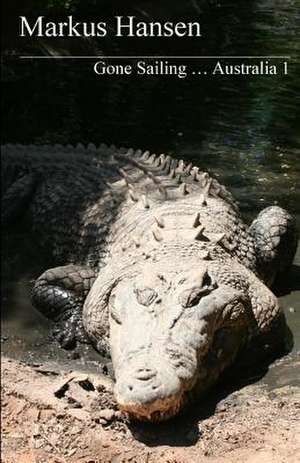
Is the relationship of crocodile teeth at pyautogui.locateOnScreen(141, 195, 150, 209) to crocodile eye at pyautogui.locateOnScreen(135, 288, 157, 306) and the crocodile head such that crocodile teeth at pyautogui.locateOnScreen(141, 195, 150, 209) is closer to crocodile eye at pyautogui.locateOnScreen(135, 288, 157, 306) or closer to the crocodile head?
the crocodile head

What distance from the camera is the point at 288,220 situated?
6.12 meters

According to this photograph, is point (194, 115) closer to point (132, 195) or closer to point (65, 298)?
point (132, 195)

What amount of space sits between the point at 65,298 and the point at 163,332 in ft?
5.10

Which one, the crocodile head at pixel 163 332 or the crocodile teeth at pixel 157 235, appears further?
the crocodile teeth at pixel 157 235

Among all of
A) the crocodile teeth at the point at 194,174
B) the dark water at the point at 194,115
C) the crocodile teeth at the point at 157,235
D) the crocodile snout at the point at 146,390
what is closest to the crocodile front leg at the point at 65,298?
the crocodile teeth at the point at 157,235

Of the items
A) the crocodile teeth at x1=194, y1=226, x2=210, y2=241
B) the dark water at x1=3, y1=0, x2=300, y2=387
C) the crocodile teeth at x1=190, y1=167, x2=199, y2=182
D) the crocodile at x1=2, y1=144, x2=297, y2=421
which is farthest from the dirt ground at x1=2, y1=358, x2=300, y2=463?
the dark water at x1=3, y1=0, x2=300, y2=387

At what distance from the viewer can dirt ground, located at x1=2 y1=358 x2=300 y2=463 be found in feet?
12.5

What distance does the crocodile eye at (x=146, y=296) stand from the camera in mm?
4414

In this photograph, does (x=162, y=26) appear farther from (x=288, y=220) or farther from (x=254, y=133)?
(x=288, y=220)

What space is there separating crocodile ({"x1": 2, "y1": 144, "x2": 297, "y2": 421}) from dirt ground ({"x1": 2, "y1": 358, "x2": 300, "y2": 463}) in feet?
0.51

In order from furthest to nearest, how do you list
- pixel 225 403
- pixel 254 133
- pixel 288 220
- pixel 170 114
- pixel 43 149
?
pixel 170 114 → pixel 254 133 → pixel 43 149 → pixel 288 220 → pixel 225 403

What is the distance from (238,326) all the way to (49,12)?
11.5 ft

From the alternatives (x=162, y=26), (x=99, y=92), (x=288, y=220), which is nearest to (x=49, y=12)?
(x=162, y=26)

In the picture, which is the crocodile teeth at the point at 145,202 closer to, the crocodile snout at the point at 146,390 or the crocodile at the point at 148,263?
the crocodile at the point at 148,263
